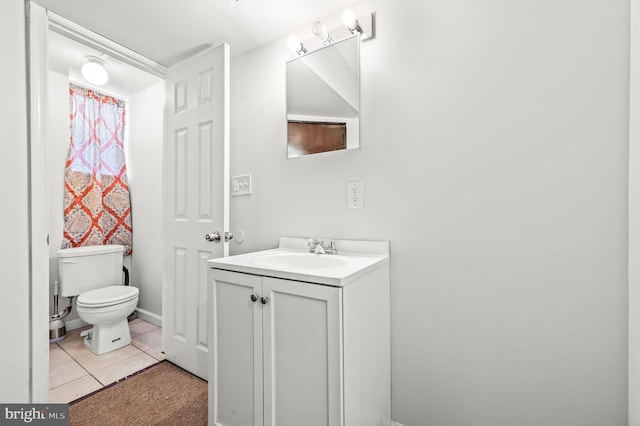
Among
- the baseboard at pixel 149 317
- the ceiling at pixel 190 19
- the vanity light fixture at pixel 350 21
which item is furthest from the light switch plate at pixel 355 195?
the baseboard at pixel 149 317

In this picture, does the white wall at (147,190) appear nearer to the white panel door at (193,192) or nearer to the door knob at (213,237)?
the white panel door at (193,192)

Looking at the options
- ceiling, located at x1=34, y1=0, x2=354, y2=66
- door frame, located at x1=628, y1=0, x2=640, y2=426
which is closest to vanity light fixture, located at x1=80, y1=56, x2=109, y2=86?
ceiling, located at x1=34, y1=0, x2=354, y2=66

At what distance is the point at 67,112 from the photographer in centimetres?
250

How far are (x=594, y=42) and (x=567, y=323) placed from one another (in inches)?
38.9

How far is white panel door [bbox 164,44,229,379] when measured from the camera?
1.62m

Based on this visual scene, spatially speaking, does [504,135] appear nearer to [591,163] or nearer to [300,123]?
[591,163]

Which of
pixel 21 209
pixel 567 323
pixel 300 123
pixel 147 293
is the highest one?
pixel 300 123

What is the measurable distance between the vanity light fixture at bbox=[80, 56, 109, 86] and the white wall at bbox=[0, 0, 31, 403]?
86cm

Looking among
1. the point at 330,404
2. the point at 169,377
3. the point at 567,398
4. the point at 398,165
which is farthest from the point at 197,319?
the point at 567,398

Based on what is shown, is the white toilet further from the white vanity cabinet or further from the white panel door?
the white vanity cabinet

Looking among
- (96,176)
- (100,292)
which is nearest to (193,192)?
(100,292)

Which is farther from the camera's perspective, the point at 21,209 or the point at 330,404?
the point at 21,209

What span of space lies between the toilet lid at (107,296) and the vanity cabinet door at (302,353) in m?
1.67

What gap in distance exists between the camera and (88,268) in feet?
7.84
